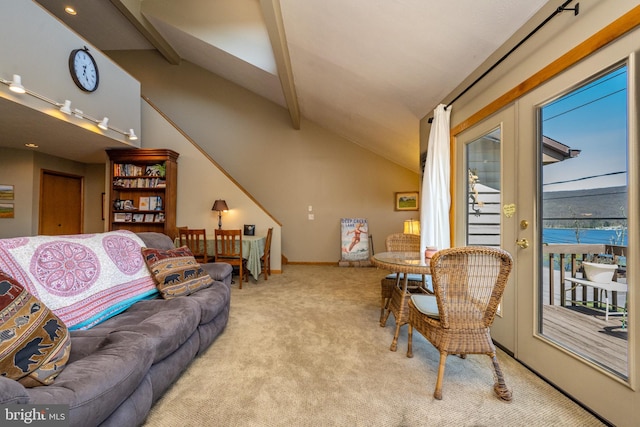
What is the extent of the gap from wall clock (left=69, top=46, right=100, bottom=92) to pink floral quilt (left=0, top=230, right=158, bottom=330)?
8.17 feet

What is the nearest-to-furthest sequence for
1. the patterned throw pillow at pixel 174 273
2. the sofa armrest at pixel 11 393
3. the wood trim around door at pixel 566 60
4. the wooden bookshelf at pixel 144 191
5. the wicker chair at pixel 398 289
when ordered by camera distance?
the sofa armrest at pixel 11 393
the wood trim around door at pixel 566 60
the patterned throw pillow at pixel 174 273
the wicker chair at pixel 398 289
the wooden bookshelf at pixel 144 191

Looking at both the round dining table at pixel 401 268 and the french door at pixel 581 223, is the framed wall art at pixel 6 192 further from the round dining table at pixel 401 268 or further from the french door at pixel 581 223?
A: the french door at pixel 581 223

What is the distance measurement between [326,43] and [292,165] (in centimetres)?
315

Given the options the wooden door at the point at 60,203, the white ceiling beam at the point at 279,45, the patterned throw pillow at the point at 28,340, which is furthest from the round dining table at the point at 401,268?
the wooden door at the point at 60,203

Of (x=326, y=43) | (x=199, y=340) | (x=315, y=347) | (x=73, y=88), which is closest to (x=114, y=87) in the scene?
(x=73, y=88)

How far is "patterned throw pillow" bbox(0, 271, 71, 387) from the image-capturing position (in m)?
0.93

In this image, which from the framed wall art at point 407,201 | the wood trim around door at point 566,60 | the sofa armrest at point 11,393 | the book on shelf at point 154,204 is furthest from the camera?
the framed wall art at point 407,201

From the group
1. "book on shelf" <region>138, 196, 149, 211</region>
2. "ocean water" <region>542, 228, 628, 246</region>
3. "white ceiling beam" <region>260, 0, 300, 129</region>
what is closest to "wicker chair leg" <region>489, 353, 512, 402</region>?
"ocean water" <region>542, 228, 628, 246</region>

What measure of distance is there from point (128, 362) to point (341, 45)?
316 cm

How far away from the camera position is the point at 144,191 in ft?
15.2

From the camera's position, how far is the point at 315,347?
2078mm

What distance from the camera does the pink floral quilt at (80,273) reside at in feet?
4.39

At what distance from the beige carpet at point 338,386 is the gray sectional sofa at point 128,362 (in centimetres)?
19

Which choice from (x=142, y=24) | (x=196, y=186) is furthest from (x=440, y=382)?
(x=142, y=24)
